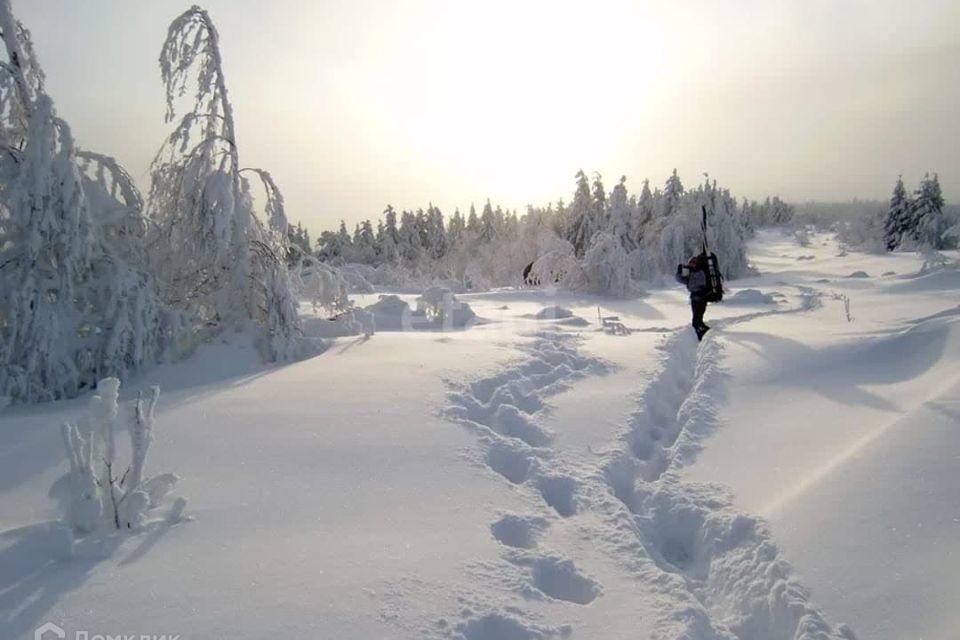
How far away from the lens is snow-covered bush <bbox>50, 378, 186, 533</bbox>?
2646 mm

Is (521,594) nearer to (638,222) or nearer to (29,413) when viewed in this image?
(29,413)

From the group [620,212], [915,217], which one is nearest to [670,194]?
[620,212]

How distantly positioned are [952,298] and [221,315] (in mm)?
14003

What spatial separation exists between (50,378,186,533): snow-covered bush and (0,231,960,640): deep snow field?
0.14 meters

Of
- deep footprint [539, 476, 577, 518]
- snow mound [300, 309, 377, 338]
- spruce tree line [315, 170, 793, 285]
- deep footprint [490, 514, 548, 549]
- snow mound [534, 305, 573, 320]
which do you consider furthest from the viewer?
spruce tree line [315, 170, 793, 285]

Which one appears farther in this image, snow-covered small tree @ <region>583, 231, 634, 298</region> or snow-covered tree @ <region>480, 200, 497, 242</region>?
snow-covered tree @ <region>480, 200, 497, 242</region>

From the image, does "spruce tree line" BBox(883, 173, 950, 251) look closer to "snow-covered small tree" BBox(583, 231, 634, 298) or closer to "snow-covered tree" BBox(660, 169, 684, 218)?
"snow-covered tree" BBox(660, 169, 684, 218)

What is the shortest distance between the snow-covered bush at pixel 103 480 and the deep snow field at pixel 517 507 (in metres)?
0.14

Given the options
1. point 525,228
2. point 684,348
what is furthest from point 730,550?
point 525,228

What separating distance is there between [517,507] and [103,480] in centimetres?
232

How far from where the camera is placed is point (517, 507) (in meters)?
3.40

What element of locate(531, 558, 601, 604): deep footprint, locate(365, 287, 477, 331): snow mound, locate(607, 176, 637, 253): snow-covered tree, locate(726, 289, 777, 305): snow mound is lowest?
locate(531, 558, 601, 604): deep footprint

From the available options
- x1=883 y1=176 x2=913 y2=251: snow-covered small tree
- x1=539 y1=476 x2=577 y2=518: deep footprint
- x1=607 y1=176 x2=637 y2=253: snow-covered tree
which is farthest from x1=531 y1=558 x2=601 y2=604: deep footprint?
x1=883 y1=176 x2=913 y2=251: snow-covered small tree

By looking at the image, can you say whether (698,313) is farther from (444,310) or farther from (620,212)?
(620,212)
